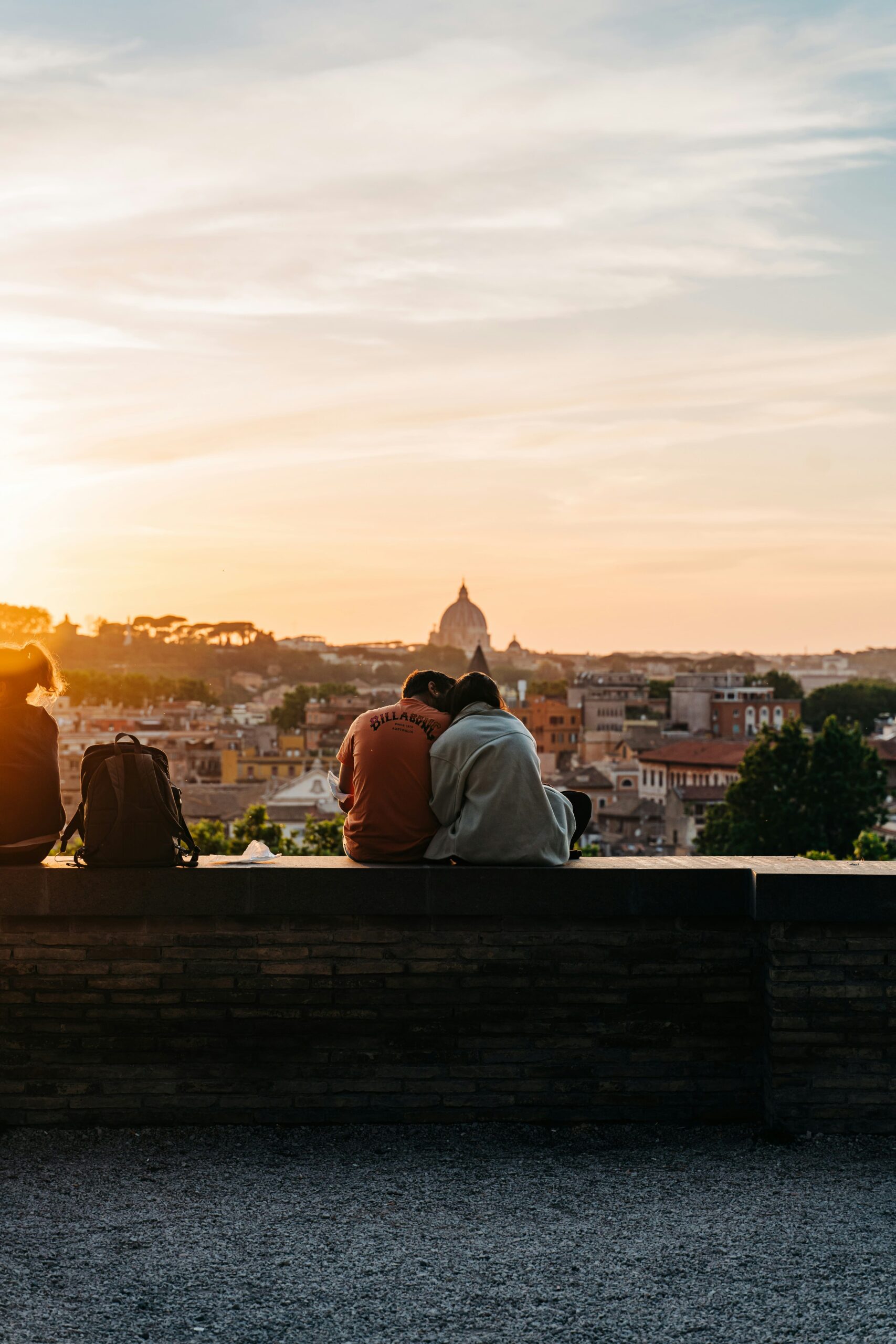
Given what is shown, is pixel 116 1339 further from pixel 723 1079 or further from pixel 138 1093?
pixel 723 1079

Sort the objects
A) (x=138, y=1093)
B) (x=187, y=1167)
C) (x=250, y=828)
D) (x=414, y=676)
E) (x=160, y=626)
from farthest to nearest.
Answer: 1. (x=160, y=626)
2. (x=250, y=828)
3. (x=414, y=676)
4. (x=138, y=1093)
5. (x=187, y=1167)

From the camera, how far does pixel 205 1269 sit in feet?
10.8

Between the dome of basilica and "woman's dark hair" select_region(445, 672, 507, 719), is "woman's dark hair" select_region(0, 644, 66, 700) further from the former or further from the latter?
the dome of basilica

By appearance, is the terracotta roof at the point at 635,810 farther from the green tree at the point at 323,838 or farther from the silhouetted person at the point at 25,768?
the silhouetted person at the point at 25,768

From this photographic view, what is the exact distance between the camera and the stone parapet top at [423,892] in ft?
13.8

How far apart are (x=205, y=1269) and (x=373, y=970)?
3.75 ft

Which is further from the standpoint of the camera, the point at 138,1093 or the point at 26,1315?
the point at 138,1093

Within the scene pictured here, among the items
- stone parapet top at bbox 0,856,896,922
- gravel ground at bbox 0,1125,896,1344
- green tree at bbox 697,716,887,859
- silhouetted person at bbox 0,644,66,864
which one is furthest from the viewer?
green tree at bbox 697,716,887,859

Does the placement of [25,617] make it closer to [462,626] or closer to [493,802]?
[493,802]

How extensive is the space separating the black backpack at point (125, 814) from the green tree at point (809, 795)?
41.0m

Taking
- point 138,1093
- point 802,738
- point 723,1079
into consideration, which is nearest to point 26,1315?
point 138,1093

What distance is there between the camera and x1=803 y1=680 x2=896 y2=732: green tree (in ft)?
365

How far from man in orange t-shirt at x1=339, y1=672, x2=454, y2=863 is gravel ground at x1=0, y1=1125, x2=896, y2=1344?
0.86m

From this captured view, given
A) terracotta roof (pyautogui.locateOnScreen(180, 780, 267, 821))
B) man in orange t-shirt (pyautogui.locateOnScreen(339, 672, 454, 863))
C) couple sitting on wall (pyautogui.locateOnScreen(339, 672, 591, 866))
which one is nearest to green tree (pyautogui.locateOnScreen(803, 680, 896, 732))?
terracotta roof (pyautogui.locateOnScreen(180, 780, 267, 821))
